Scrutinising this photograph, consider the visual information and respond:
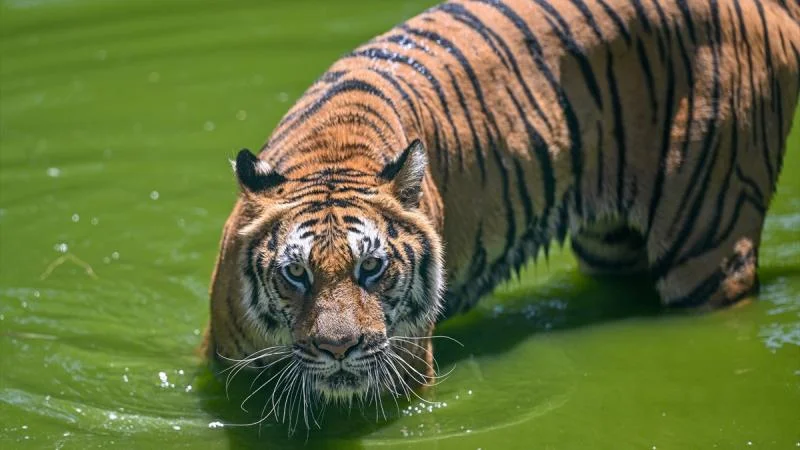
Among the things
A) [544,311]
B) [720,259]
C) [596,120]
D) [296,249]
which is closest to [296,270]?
[296,249]

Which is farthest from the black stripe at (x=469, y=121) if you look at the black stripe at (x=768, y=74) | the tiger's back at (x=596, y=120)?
the black stripe at (x=768, y=74)

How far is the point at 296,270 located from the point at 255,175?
0.36 meters

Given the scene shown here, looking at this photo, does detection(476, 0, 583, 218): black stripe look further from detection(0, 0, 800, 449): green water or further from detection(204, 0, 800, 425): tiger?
detection(0, 0, 800, 449): green water

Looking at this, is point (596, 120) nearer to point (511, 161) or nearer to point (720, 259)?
point (511, 161)

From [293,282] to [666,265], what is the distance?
1894mm

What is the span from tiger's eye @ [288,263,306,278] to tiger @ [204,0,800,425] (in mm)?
46

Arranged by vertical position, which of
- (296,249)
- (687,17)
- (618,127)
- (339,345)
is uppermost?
(687,17)

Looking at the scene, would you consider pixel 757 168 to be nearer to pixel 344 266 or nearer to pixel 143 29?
pixel 344 266

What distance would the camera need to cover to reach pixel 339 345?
3988mm

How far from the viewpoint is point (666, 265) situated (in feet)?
17.8

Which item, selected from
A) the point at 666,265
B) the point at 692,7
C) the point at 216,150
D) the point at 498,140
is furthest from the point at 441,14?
the point at 216,150

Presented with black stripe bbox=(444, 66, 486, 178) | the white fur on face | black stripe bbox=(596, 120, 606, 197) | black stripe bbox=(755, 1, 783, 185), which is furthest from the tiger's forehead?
black stripe bbox=(755, 1, 783, 185)

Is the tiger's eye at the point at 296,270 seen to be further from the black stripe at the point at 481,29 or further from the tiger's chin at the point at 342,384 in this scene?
the black stripe at the point at 481,29

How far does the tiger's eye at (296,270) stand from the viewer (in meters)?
4.09
